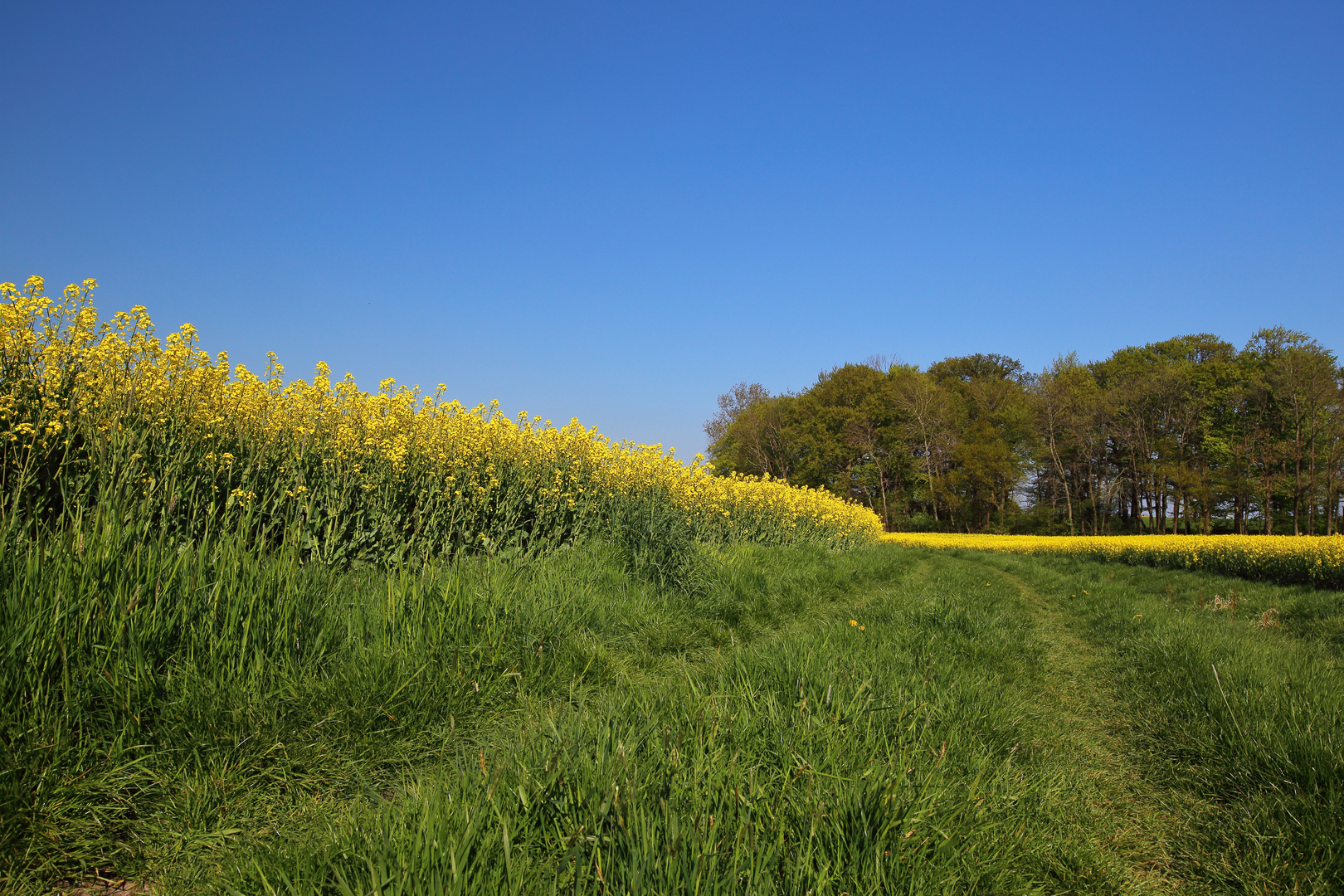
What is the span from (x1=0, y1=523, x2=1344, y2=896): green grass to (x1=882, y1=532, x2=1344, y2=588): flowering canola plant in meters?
12.5

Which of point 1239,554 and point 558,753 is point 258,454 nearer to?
point 558,753

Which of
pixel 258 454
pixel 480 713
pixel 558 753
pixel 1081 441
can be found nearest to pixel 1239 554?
pixel 480 713

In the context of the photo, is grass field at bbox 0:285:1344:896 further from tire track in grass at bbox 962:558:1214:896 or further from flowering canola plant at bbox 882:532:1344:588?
flowering canola plant at bbox 882:532:1344:588

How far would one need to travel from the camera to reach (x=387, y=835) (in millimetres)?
1425

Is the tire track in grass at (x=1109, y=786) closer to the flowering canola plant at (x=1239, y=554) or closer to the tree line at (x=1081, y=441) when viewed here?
the flowering canola plant at (x=1239, y=554)

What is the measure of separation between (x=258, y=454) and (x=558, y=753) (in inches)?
153

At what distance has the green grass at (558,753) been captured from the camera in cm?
146

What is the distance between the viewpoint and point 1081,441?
120ft

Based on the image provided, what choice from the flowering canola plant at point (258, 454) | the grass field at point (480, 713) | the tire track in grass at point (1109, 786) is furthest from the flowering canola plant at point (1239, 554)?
the flowering canola plant at point (258, 454)

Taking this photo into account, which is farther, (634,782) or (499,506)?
(499,506)

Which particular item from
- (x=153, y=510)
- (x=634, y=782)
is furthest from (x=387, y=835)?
(x=153, y=510)

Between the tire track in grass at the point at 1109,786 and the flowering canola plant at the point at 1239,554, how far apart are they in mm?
13019

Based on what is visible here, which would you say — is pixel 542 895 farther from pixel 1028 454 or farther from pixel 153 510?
pixel 1028 454

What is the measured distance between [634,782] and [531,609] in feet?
6.99
